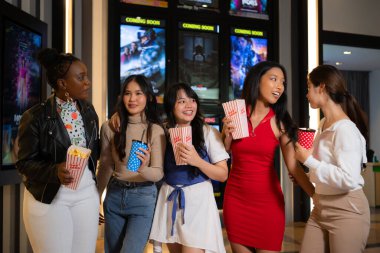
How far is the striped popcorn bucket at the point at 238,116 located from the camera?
7.20ft

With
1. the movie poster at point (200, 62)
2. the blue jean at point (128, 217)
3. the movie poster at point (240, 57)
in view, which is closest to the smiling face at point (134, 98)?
the blue jean at point (128, 217)

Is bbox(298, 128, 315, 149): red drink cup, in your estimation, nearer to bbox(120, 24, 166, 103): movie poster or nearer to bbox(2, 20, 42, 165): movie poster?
bbox(2, 20, 42, 165): movie poster

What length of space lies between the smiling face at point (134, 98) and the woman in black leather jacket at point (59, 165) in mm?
191

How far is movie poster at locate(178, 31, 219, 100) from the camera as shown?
547 centimetres

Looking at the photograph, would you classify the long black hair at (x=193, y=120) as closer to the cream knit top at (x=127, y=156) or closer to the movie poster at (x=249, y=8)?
the cream knit top at (x=127, y=156)

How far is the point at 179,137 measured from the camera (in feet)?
6.70

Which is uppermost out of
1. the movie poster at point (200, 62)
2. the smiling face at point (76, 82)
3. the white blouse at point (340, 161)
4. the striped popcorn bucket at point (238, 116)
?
the movie poster at point (200, 62)

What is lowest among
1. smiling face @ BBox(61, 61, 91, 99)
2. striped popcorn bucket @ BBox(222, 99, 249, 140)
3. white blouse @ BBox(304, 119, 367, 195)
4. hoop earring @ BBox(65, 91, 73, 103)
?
white blouse @ BBox(304, 119, 367, 195)

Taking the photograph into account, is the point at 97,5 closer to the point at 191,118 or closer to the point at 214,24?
the point at 214,24

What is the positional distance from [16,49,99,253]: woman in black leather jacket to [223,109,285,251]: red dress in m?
0.74

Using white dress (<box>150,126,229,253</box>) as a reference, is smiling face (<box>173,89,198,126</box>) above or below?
above

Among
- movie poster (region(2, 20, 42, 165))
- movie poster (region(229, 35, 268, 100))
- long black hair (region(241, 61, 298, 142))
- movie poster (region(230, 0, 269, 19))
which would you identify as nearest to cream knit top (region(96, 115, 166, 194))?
long black hair (region(241, 61, 298, 142))

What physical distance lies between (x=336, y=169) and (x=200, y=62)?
12.2 feet

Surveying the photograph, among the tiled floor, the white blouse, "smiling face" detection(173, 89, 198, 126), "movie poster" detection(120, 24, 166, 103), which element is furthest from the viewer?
"movie poster" detection(120, 24, 166, 103)
